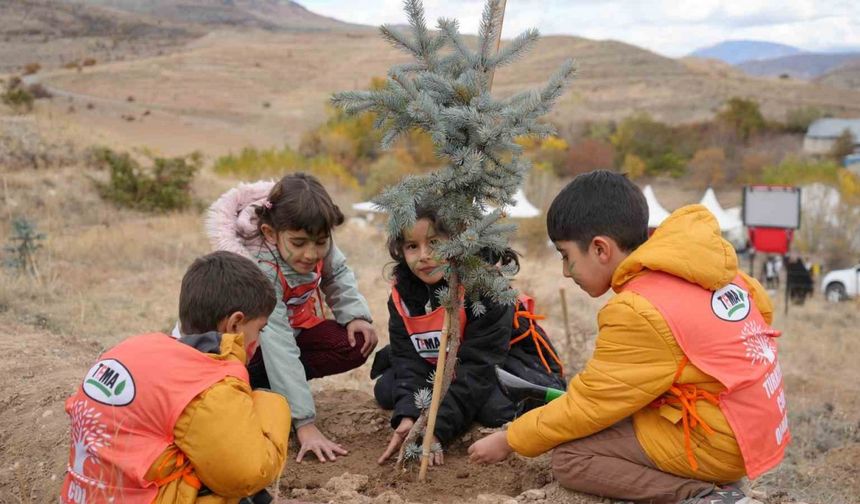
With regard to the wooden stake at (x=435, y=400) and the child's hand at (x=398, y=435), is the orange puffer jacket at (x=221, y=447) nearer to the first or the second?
the wooden stake at (x=435, y=400)

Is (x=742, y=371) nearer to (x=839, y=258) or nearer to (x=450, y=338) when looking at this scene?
(x=450, y=338)

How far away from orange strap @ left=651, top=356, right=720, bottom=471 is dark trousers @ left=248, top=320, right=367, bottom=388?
1817mm

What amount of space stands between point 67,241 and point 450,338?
27.9 feet

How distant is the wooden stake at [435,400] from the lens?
2771 mm

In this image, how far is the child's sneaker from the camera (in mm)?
2326

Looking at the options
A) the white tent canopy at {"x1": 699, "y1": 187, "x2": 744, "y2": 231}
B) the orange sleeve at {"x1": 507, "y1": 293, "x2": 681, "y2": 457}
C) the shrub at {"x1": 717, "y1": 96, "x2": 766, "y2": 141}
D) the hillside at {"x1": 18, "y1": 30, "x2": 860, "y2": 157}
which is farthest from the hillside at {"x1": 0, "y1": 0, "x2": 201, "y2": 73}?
the orange sleeve at {"x1": 507, "y1": 293, "x2": 681, "y2": 457}

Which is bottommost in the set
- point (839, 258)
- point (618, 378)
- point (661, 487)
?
point (839, 258)

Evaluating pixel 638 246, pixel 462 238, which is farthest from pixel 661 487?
pixel 462 238

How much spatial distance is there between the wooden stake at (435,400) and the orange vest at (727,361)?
732mm

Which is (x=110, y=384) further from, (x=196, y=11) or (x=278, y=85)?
(x=196, y=11)

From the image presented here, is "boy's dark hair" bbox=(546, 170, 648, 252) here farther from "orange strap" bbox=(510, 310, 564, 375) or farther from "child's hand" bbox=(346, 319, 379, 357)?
"child's hand" bbox=(346, 319, 379, 357)

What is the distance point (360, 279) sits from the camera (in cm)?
1034

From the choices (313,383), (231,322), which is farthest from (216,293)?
(313,383)

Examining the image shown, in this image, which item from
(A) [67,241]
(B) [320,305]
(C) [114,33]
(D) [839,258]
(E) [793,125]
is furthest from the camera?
(C) [114,33]
